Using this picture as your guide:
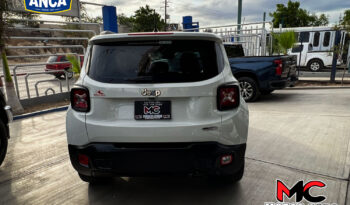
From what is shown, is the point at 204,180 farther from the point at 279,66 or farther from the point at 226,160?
the point at 279,66

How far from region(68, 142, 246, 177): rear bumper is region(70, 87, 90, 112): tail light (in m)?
0.34

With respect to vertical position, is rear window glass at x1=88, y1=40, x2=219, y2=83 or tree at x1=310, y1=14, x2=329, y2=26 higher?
tree at x1=310, y1=14, x2=329, y2=26

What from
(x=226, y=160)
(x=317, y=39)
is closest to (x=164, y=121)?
(x=226, y=160)

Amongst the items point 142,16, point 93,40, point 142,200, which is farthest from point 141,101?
point 142,16

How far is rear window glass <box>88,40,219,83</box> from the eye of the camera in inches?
88.9

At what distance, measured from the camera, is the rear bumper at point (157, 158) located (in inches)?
86.2

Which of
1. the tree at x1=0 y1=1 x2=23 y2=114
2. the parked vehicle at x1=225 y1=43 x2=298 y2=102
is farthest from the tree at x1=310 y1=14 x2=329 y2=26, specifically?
the tree at x1=0 y1=1 x2=23 y2=114

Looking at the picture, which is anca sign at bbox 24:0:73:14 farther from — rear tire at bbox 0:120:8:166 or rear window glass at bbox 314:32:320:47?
rear window glass at bbox 314:32:320:47

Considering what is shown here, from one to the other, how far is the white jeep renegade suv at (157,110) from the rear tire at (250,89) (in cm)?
544

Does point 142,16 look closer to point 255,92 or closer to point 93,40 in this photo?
point 255,92

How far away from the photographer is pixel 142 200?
105 inches

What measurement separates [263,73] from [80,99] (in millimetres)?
6078

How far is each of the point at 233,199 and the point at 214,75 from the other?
130 cm

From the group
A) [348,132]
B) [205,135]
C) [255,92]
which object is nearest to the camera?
[205,135]
